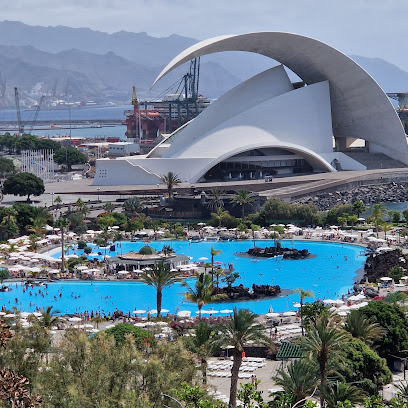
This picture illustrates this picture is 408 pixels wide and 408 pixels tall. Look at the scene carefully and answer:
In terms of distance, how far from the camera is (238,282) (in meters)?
33.2

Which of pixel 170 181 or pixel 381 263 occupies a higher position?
pixel 170 181

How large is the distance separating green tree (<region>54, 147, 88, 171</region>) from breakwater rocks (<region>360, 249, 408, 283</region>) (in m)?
44.8

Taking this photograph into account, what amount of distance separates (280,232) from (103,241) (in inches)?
292

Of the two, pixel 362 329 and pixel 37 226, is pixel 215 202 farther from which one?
pixel 362 329

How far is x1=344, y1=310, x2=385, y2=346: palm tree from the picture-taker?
2031 cm

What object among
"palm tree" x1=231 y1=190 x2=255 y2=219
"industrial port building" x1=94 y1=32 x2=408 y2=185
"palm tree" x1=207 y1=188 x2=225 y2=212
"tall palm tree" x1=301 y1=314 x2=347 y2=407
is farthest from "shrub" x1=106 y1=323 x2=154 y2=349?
"industrial port building" x1=94 y1=32 x2=408 y2=185

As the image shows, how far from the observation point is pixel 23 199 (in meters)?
53.5

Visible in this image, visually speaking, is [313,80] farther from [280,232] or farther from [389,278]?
[389,278]

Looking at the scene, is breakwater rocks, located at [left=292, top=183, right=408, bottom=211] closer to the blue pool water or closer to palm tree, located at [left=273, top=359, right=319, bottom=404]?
the blue pool water

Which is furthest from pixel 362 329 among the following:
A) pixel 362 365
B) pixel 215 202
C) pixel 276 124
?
pixel 276 124

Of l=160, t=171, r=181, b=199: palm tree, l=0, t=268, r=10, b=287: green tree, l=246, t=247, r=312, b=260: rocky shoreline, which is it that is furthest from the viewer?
l=160, t=171, r=181, b=199: palm tree

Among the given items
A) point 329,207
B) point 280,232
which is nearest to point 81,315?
point 280,232

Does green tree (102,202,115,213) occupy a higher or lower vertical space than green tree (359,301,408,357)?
higher

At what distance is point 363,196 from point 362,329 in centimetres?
3322
